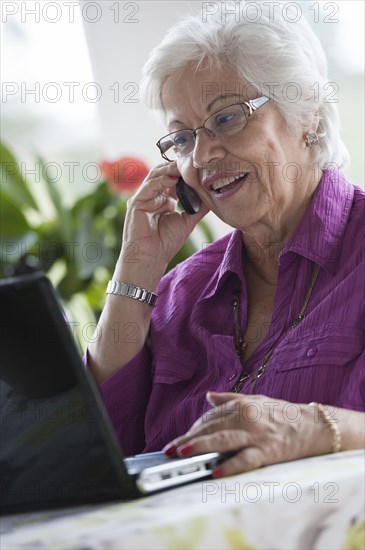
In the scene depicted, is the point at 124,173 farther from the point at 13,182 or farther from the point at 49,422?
the point at 49,422

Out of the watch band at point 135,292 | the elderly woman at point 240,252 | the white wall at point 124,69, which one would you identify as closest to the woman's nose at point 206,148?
the elderly woman at point 240,252

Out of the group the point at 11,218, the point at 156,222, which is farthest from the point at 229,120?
the point at 11,218

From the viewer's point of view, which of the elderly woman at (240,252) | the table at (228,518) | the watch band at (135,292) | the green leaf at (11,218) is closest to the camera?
the table at (228,518)

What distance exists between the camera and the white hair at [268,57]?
4.91 ft

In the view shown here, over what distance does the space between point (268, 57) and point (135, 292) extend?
0.52 meters

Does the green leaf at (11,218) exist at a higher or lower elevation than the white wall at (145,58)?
lower

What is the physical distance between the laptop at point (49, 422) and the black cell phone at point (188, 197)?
86 centimetres

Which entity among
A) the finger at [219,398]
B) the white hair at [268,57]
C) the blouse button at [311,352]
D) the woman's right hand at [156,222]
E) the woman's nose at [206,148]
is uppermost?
the white hair at [268,57]

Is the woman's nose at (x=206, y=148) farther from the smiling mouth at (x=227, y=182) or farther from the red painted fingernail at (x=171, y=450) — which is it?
the red painted fingernail at (x=171, y=450)

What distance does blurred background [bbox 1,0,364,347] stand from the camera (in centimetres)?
273

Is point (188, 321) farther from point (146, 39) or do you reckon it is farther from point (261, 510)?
point (146, 39)

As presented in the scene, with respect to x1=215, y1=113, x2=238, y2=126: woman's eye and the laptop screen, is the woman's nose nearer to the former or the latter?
x1=215, y1=113, x2=238, y2=126: woman's eye

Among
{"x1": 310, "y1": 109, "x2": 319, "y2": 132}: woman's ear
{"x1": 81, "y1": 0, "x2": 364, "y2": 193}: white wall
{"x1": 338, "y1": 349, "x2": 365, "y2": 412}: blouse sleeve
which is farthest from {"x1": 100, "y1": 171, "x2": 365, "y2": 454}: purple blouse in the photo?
{"x1": 81, "y1": 0, "x2": 364, "y2": 193}: white wall

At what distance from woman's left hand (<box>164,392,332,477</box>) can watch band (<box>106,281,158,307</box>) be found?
1.99 ft
